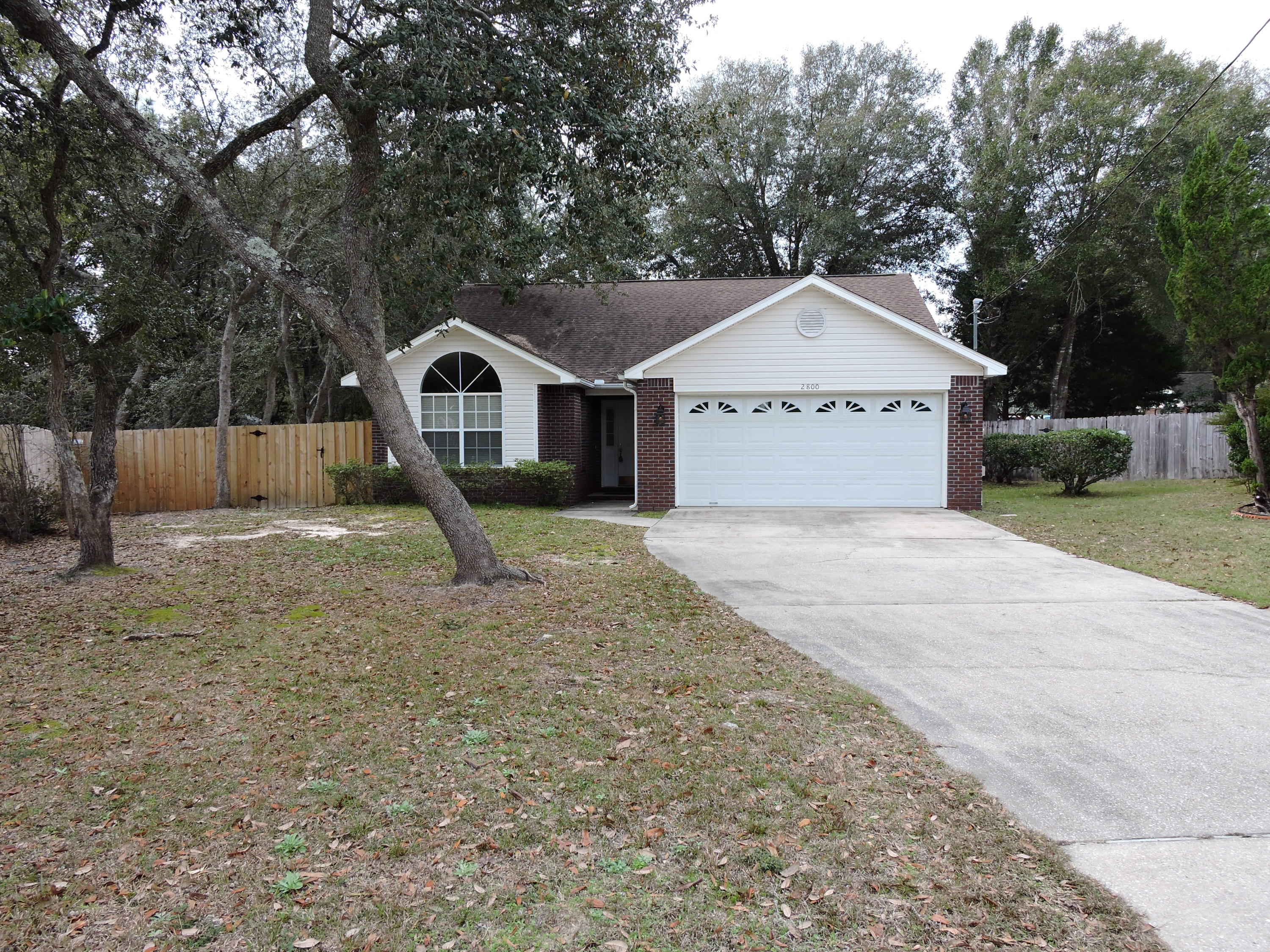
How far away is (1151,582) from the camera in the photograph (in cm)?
830

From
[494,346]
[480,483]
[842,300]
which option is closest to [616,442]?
[494,346]

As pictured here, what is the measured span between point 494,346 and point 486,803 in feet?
43.9

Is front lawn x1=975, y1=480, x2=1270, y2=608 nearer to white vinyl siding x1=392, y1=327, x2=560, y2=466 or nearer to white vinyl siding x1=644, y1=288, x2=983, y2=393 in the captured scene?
white vinyl siding x1=644, y1=288, x2=983, y2=393

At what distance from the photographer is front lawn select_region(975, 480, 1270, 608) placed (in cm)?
866

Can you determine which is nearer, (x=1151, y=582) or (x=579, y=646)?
(x=579, y=646)

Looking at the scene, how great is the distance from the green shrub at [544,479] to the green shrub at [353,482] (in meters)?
2.97

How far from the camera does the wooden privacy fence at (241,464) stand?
1669 centimetres

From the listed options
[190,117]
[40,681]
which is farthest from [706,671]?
[190,117]

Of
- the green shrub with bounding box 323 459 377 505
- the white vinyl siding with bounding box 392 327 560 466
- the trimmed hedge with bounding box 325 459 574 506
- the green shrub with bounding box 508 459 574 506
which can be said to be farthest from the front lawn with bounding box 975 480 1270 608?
the green shrub with bounding box 323 459 377 505

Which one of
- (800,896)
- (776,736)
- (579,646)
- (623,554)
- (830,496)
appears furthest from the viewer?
(830,496)

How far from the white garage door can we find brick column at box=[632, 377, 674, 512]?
22cm

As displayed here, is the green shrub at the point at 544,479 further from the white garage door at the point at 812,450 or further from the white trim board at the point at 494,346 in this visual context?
the white garage door at the point at 812,450

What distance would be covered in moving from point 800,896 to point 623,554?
7356mm

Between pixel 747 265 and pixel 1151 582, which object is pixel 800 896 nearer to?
pixel 1151 582
